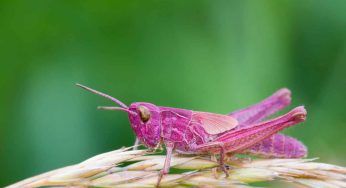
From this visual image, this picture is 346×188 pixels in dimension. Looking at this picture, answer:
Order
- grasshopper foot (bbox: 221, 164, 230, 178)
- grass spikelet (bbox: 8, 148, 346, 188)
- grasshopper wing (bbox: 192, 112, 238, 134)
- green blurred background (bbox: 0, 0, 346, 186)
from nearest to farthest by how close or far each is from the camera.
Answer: grass spikelet (bbox: 8, 148, 346, 188), grasshopper foot (bbox: 221, 164, 230, 178), grasshopper wing (bbox: 192, 112, 238, 134), green blurred background (bbox: 0, 0, 346, 186)

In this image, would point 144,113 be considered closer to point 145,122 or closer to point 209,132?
point 145,122

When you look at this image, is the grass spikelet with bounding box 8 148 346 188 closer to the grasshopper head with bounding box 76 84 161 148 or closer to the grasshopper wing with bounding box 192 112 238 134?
the grasshopper head with bounding box 76 84 161 148

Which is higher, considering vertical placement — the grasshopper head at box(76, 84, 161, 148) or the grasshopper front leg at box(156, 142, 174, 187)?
the grasshopper head at box(76, 84, 161, 148)

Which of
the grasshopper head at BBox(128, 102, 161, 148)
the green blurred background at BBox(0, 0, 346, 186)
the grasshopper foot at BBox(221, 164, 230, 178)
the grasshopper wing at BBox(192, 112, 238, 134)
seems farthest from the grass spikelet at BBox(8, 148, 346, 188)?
the green blurred background at BBox(0, 0, 346, 186)

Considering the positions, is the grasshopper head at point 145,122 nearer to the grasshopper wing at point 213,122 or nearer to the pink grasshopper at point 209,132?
the pink grasshopper at point 209,132

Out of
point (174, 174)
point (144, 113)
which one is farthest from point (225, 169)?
point (144, 113)
